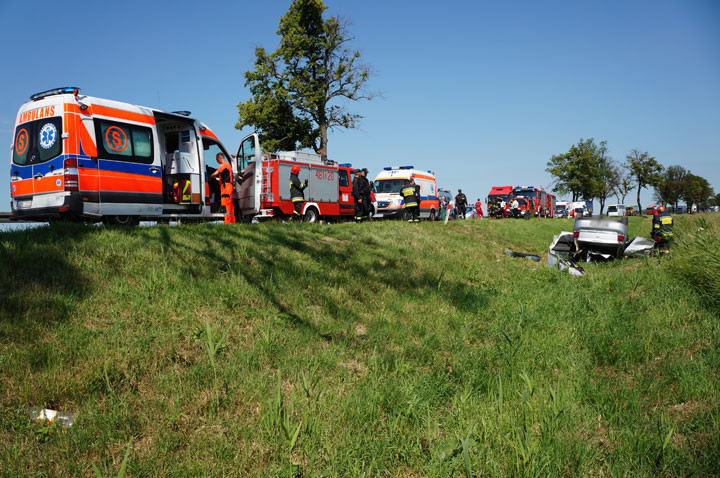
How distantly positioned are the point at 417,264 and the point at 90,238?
5.80 m

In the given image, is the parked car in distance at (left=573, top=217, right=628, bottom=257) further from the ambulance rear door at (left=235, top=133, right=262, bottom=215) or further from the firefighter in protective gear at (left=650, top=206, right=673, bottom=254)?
the ambulance rear door at (left=235, top=133, right=262, bottom=215)

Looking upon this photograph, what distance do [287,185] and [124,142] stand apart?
7.45 metres

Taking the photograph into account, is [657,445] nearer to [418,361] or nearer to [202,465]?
[418,361]

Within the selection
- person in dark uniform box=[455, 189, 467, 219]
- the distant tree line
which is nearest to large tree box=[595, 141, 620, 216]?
the distant tree line

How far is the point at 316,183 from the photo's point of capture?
18.5 metres

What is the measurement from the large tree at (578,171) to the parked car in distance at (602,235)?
62831mm

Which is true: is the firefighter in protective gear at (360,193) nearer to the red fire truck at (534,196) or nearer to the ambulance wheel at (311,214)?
the ambulance wheel at (311,214)

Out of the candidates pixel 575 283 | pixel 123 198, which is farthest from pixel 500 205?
pixel 123 198

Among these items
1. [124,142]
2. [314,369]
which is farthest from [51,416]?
[124,142]

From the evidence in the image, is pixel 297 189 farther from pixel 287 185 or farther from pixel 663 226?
pixel 663 226

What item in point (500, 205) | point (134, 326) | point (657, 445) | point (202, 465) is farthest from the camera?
point (500, 205)

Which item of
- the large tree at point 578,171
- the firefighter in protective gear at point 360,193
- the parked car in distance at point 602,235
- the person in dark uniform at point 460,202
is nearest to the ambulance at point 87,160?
the firefighter in protective gear at point 360,193

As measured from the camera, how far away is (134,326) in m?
4.37

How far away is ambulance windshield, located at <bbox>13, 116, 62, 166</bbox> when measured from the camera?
30.0 feet
